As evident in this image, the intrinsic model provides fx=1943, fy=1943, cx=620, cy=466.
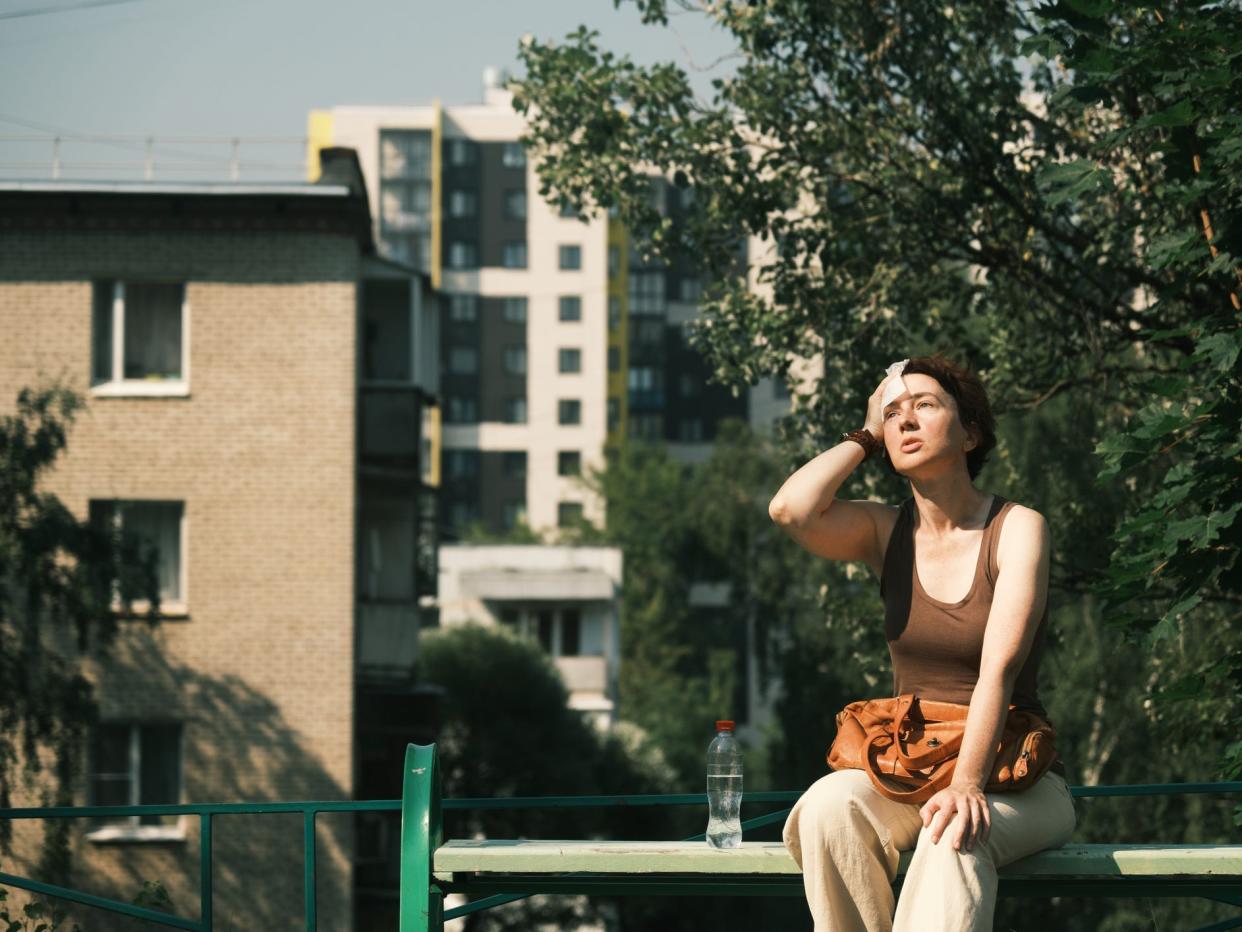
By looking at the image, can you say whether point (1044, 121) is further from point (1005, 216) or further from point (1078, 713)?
point (1078, 713)

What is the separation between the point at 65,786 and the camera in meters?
21.5

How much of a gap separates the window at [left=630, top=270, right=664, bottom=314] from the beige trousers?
104m

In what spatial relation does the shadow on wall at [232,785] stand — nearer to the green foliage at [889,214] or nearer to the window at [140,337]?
the window at [140,337]

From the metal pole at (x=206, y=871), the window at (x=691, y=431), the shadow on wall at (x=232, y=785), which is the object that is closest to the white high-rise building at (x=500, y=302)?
the window at (x=691, y=431)

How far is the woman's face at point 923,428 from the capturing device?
4766 millimetres

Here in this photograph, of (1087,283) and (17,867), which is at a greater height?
(1087,283)

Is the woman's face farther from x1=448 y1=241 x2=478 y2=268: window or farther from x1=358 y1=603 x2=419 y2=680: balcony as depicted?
x1=448 y1=241 x2=478 y2=268: window

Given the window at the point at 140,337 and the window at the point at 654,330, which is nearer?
the window at the point at 140,337

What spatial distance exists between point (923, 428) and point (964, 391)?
0.17 meters

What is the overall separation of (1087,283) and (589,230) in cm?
8857

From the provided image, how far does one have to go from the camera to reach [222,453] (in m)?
29.2

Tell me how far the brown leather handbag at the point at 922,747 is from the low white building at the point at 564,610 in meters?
69.3

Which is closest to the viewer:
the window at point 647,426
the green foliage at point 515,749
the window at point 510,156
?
the green foliage at point 515,749

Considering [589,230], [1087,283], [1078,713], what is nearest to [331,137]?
[589,230]
